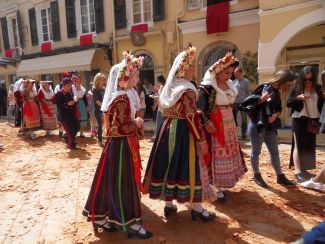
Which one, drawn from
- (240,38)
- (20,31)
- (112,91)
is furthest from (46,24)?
(112,91)

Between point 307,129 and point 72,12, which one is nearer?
point 307,129

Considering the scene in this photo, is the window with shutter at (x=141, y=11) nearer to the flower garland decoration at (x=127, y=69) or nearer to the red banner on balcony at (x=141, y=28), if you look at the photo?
the red banner on balcony at (x=141, y=28)

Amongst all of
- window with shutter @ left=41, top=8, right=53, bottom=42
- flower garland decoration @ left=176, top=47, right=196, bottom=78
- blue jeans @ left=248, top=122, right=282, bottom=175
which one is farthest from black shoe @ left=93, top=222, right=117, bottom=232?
window with shutter @ left=41, top=8, right=53, bottom=42

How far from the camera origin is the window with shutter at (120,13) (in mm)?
13547

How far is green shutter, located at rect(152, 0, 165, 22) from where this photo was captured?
12.2 meters

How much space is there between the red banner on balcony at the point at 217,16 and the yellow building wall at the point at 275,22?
2.17m

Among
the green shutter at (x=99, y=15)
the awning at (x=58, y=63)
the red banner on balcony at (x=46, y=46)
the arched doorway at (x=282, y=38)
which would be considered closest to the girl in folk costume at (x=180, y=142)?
the arched doorway at (x=282, y=38)

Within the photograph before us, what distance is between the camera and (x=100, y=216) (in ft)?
10.3

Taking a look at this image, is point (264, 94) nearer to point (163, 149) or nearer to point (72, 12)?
point (163, 149)

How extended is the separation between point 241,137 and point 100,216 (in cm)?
560

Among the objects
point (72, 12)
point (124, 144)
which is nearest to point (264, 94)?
point (124, 144)

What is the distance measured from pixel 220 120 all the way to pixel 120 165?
4.47ft

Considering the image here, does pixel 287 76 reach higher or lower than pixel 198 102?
higher

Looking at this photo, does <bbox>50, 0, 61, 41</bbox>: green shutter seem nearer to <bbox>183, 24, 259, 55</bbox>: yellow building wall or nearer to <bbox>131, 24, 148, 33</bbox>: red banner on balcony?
<bbox>131, 24, 148, 33</bbox>: red banner on balcony
